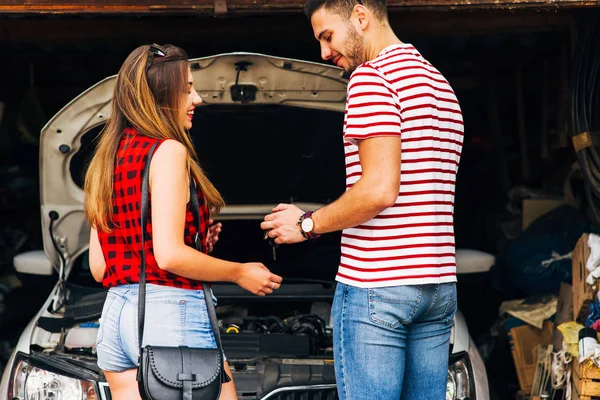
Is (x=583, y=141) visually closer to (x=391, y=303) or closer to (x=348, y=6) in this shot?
(x=348, y=6)

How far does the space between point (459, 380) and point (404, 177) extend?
1516mm

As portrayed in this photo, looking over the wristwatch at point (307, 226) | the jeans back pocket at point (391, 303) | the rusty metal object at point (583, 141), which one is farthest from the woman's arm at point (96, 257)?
the rusty metal object at point (583, 141)

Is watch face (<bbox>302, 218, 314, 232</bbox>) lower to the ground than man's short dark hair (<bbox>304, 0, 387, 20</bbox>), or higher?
lower

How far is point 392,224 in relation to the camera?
8.11 feet

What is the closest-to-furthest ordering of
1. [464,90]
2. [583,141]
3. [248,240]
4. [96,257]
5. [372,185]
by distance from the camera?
[372,185]
[96,257]
[248,240]
[583,141]
[464,90]

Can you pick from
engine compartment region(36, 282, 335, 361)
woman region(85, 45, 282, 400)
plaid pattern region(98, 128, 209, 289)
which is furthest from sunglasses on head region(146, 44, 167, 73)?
engine compartment region(36, 282, 335, 361)

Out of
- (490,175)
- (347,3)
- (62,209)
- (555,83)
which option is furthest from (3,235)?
(347,3)

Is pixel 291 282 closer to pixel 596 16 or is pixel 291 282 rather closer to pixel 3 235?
pixel 596 16

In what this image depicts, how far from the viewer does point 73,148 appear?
4.22 metres

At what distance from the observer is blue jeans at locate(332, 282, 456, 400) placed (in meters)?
2.47

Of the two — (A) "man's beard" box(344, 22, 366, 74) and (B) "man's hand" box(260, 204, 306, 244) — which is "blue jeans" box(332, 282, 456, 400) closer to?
(B) "man's hand" box(260, 204, 306, 244)

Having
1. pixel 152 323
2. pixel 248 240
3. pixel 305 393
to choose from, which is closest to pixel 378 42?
pixel 152 323

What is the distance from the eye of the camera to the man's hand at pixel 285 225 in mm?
2668

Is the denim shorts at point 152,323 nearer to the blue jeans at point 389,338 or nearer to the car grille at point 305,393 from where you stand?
the blue jeans at point 389,338
